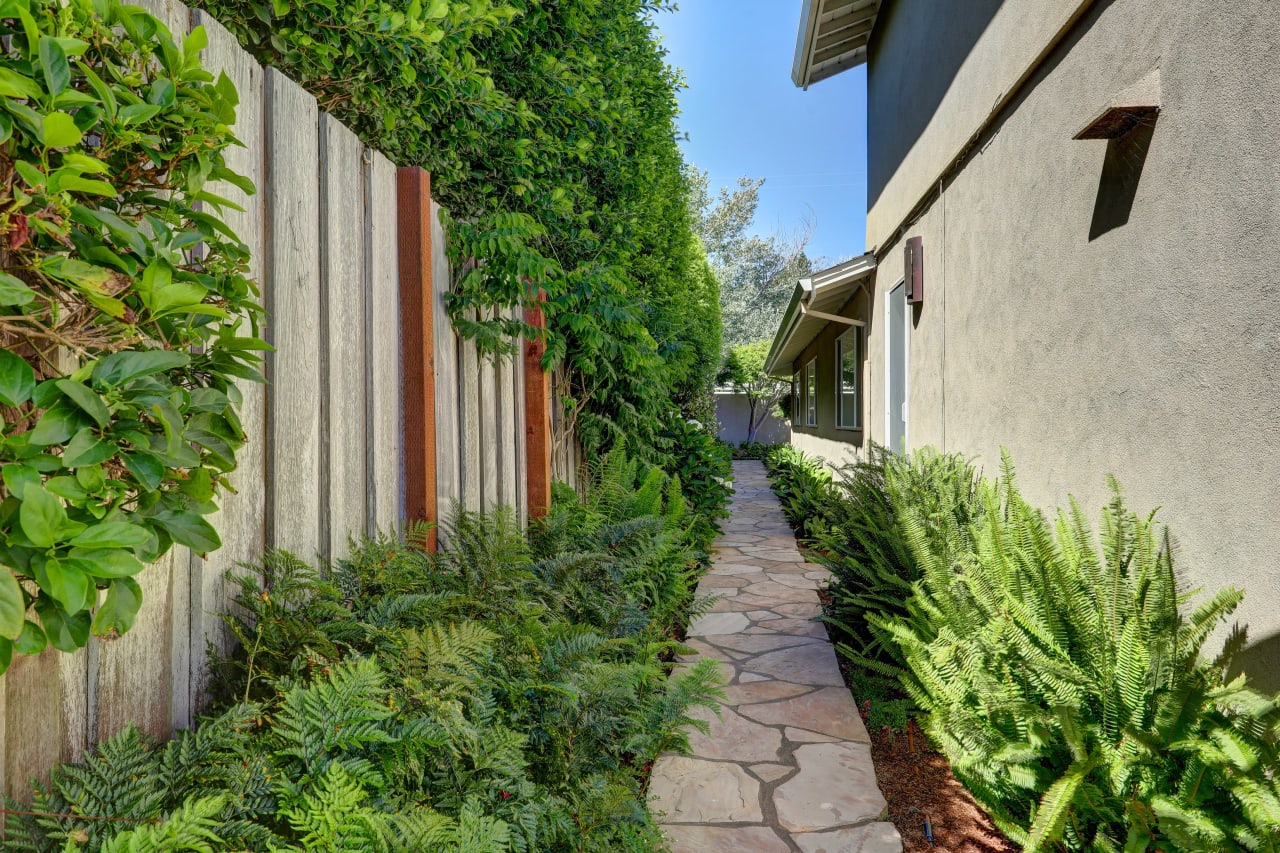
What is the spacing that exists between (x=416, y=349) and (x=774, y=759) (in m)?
2.18

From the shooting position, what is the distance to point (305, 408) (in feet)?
5.63

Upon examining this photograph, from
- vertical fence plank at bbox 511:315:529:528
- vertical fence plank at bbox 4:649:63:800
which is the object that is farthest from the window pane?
vertical fence plank at bbox 4:649:63:800

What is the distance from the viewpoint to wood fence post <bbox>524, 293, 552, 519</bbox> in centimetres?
345

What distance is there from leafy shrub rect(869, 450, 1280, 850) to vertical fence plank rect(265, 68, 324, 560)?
2.06 metres

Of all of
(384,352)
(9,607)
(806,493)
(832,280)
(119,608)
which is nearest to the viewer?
(9,607)

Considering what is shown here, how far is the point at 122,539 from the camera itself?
0.86m

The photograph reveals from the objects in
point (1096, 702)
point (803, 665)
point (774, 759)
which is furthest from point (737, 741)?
point (1096, 702)

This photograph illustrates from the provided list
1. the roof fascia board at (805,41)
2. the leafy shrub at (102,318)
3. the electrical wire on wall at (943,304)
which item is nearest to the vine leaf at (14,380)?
the leafy shrub at (102,318)

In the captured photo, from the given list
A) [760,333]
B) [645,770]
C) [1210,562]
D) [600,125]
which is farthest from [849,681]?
[760,333]

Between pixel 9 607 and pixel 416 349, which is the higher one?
pixel 416 349

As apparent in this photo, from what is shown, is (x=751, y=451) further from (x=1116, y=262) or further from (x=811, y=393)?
(x=1116, y=262)

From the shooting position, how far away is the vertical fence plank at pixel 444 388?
8.00ft

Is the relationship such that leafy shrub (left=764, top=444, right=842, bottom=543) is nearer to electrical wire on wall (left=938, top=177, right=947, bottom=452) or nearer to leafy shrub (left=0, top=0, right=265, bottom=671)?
electrical wire on wall (left=938, top=177, right=947, bottom=452)

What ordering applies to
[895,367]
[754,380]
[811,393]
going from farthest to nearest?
1. [754,380]
2. [811,393]
3. [895,367]
